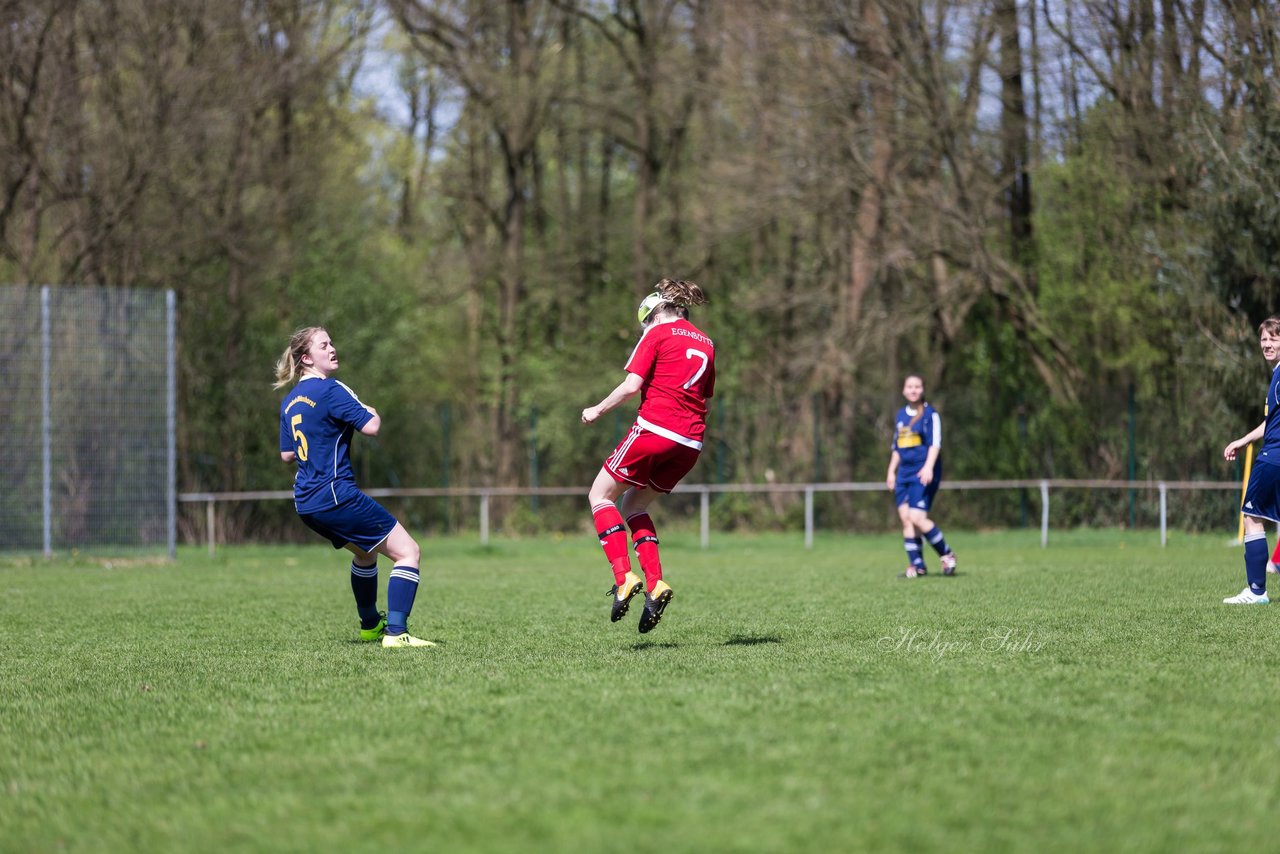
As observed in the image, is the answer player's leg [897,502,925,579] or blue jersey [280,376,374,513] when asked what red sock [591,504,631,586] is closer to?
blue jersey [280,376,374,513]

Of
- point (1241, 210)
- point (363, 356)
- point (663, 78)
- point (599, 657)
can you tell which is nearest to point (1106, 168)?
point (1241, 210)

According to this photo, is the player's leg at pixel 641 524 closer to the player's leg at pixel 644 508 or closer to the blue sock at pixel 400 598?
the player's leg at pixel 644 508

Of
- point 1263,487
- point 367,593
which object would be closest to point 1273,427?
point 1263,487

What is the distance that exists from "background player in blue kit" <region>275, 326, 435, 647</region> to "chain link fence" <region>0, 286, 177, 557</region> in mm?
11111

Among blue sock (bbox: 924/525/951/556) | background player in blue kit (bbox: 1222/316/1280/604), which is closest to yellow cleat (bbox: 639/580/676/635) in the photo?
background player in blue kit (bbox: 1222/316/1280/604)

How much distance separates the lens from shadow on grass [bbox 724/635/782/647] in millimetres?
7587

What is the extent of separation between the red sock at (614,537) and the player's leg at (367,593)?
147 cm

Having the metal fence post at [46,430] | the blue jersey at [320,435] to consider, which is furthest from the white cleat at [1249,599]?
the metal fence post at [46,430]

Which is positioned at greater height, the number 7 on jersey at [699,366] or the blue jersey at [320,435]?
the number 7 on jersey at [699,366]

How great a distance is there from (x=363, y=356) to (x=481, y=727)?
23.6 m

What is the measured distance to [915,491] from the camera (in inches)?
532

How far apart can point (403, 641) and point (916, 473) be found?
7183mm

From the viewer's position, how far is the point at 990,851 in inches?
→ 136

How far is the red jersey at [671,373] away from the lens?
7.55 meters
